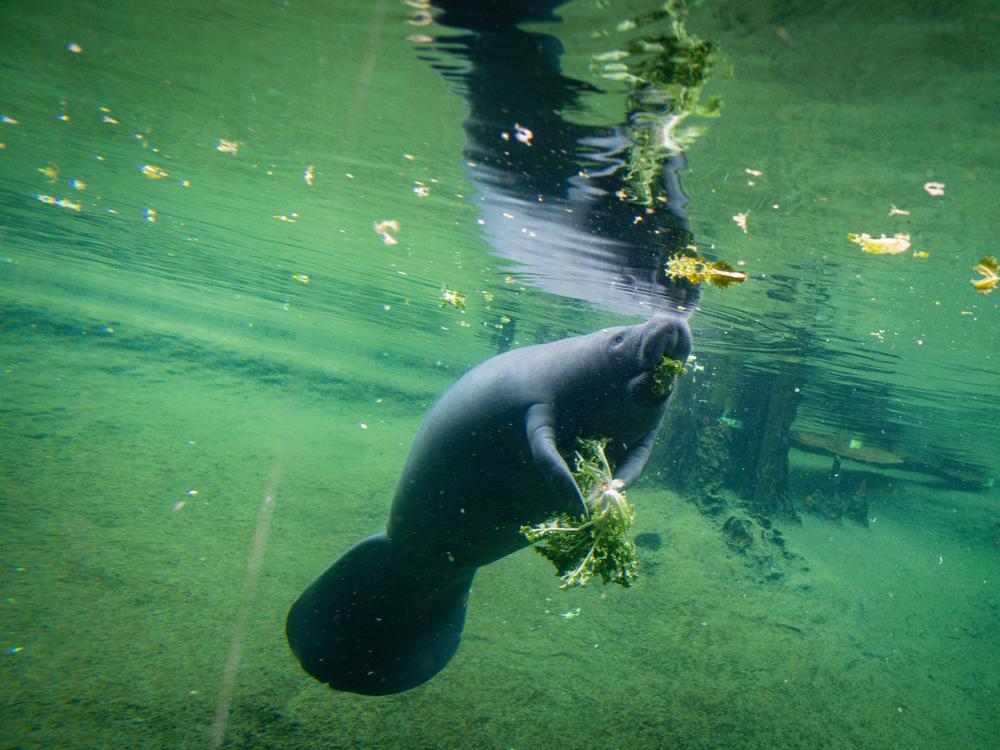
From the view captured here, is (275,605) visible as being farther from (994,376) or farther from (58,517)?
(994,376)

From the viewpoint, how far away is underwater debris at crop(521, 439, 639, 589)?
3.50 meters

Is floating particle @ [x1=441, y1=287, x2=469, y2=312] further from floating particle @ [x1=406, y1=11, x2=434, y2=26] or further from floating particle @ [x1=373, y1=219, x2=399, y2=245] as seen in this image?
floating particle @ [x1=406, y1=11, x2=434, y2=26]

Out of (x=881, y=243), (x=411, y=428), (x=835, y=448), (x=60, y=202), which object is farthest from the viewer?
(x=60, y=202)

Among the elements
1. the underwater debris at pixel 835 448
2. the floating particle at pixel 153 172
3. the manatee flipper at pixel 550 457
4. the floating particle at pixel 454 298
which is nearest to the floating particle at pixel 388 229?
the floating particle at pixel 454 298

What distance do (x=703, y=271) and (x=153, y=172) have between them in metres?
15.0

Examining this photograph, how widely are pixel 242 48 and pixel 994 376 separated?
66.2 feet

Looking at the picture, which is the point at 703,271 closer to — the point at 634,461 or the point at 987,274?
the point at 987,274

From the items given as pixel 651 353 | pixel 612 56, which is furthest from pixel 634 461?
pixel 612 56

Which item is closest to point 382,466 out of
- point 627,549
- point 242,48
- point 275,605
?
point 275,605

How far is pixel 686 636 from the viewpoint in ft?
24.0

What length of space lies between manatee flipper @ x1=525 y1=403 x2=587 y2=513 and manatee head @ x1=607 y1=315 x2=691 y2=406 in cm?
65

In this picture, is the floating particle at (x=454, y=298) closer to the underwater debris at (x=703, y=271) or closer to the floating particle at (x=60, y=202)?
the underwater debris at (x=703, y=271)

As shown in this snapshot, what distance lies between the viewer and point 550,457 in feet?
10.8

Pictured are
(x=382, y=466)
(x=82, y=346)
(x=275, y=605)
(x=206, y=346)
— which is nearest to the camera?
(x=275, y=605)
